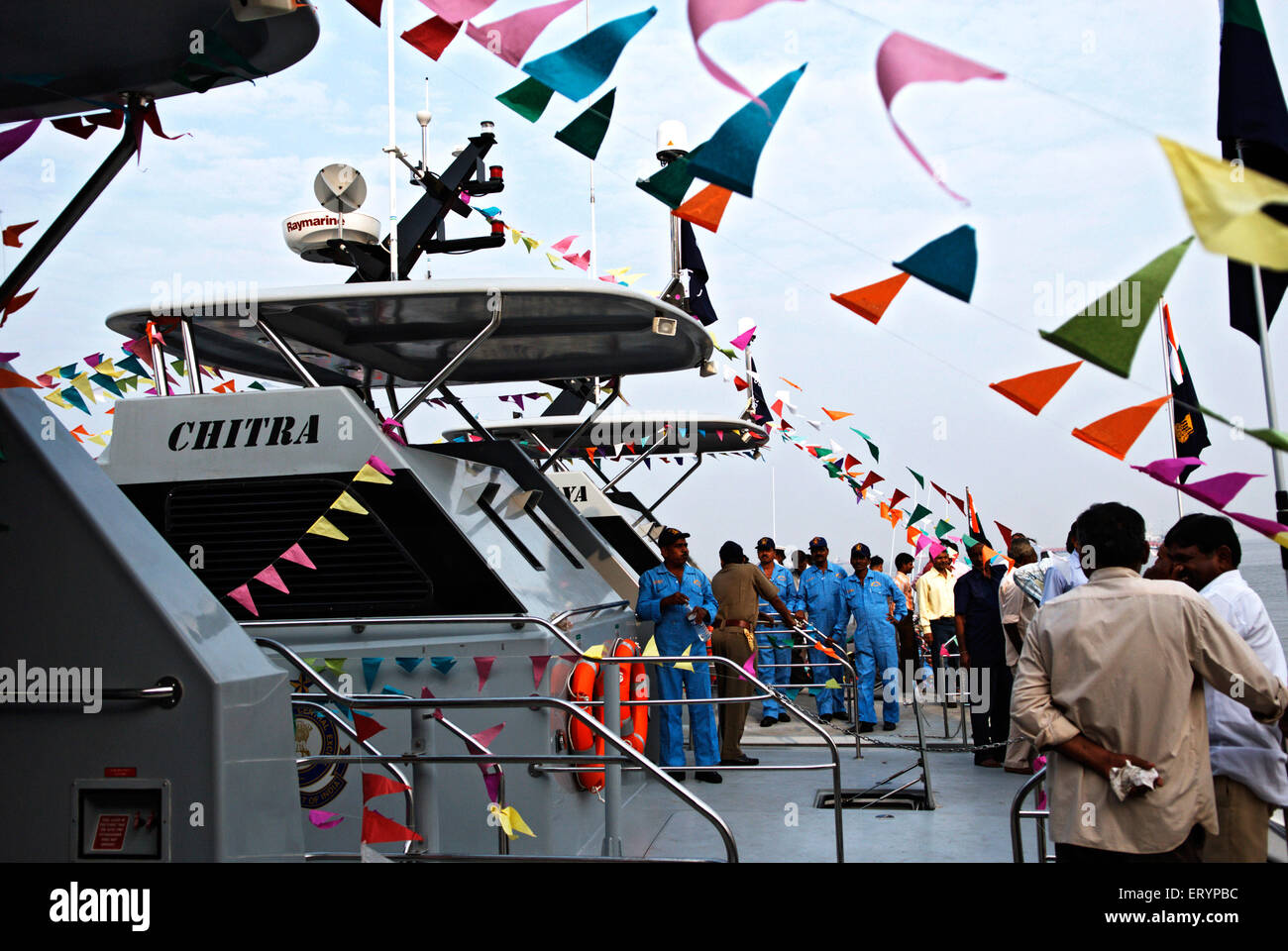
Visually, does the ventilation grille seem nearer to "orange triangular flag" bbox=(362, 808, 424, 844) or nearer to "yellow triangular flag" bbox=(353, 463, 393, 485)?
"yellow triangular flag" bbox=(353, 463, 393, 485)

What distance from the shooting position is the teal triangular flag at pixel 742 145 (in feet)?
7.92

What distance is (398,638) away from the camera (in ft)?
16.5

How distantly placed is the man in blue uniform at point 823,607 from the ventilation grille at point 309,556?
686 centimetres

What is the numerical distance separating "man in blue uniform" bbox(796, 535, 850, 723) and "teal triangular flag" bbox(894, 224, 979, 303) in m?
9.22

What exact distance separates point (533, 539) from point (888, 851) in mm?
2593

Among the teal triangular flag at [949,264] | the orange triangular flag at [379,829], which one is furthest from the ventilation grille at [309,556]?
the teal triangular flag at [949,264]

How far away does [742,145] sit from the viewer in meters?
2.43

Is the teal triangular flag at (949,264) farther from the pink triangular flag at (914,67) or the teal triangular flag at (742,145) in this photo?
the teal triangular flag at (742,145)

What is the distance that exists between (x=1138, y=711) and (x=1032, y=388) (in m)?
0.95

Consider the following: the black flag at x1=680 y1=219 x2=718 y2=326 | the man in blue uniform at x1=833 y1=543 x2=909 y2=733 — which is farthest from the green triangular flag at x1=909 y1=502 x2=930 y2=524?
the black flag at x1=680 y1=219 x2=718 y2=326

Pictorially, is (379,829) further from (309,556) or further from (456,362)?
(456,362)

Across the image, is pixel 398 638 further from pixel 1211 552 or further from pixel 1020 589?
pixel 1020 589

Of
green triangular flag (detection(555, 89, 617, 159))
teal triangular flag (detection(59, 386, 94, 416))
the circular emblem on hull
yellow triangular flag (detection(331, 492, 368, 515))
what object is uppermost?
teal triangular flag (detection(59, 386, 94, 416))

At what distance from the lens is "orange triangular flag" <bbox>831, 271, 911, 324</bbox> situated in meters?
2.78
